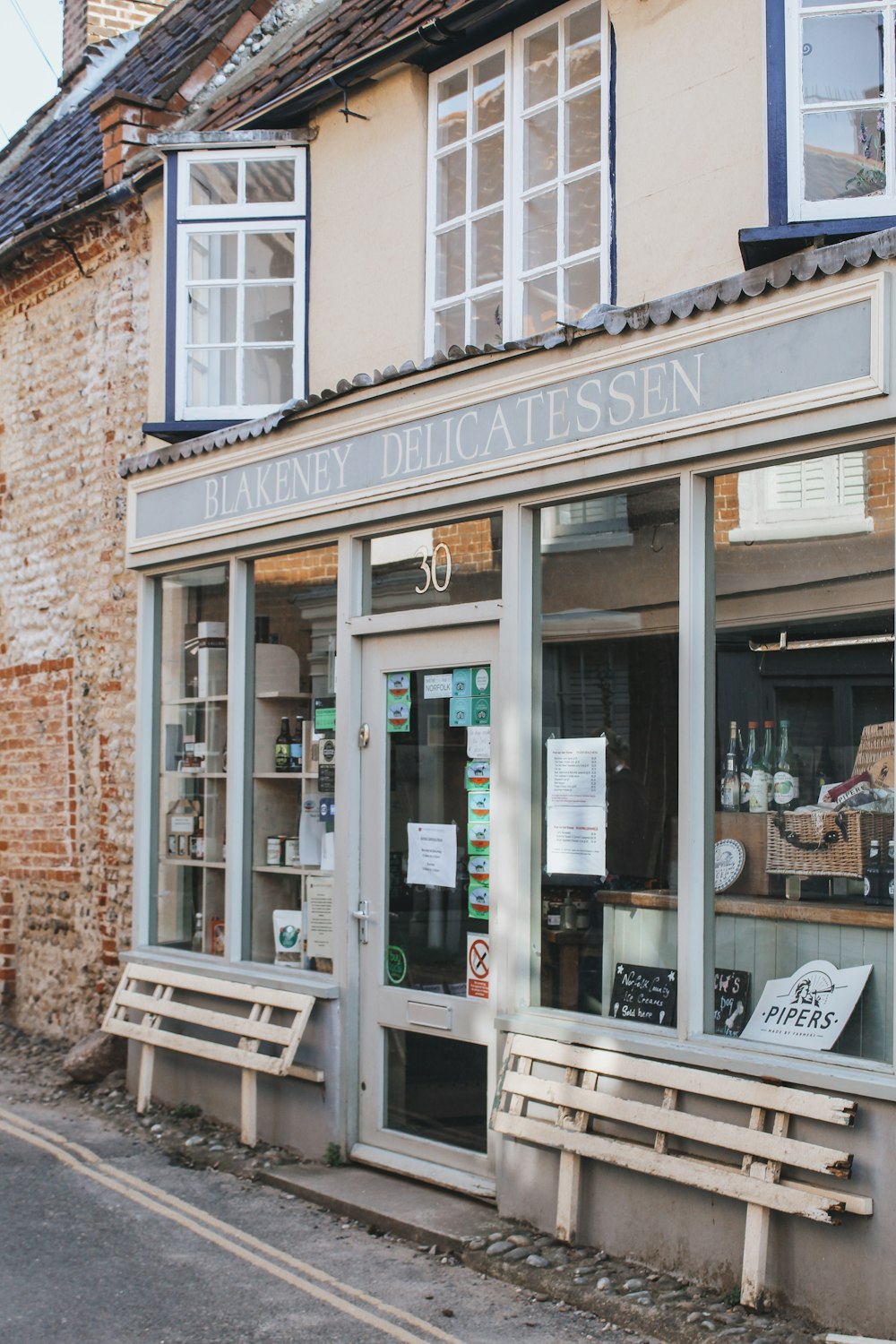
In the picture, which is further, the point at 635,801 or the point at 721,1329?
the point at 635,801

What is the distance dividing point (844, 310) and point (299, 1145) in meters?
5.12

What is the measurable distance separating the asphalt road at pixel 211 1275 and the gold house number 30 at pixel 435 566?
3.08 meters

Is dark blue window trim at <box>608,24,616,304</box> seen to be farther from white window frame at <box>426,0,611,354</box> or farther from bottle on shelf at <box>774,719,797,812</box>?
bottle on shelf at <box>774,719,797,812</box>

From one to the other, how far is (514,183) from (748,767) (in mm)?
3590

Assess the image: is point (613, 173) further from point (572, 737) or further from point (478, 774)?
point (478, 774)

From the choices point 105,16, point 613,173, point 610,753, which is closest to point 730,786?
point 610,753

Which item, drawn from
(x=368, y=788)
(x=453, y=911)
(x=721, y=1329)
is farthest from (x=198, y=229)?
(x=721, y=1329)

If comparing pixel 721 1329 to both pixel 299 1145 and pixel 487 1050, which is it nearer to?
pixel 487 1050

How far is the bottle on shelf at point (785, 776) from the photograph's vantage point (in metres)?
5.98

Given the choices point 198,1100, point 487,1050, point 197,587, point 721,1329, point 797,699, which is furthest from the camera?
point 197,587

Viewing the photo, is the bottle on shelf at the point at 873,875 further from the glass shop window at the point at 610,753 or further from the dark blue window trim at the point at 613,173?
the dark blue window trim at the point at 613,173

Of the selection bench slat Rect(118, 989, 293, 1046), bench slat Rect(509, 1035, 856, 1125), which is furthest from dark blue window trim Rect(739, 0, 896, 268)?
bench slat Rect(118, 989, 293, 1046)

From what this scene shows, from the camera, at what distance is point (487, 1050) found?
701 centimetres

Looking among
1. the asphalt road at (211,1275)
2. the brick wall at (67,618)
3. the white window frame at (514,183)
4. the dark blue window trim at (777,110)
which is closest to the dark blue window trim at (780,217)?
the dark blue window trim at (777,110)
